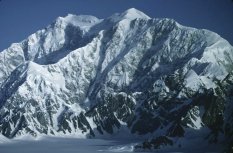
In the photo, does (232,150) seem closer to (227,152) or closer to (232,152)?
(232,152)

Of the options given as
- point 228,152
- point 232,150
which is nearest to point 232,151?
point 232,150

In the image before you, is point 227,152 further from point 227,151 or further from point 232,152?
point 232,152

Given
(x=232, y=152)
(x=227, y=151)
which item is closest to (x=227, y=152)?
(x=227, y=151)

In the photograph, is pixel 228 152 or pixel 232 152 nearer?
pixel 232 152

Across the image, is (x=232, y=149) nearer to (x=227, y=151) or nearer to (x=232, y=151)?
(x=232, y=151)

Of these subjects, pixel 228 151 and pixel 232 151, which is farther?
pixel 228 151

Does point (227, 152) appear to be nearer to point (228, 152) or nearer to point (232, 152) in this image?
point (228, 152)

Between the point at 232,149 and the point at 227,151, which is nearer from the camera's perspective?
the point at 232,149

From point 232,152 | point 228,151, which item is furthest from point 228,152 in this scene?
point 232,152
